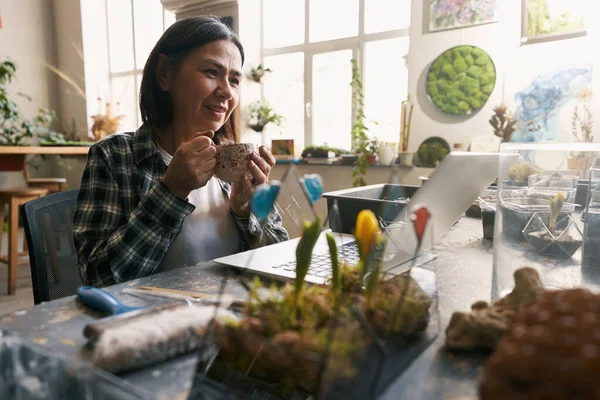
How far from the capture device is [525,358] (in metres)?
0.28

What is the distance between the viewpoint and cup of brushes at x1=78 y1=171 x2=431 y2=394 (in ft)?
1.15

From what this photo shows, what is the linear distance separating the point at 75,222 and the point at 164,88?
0.47 metres

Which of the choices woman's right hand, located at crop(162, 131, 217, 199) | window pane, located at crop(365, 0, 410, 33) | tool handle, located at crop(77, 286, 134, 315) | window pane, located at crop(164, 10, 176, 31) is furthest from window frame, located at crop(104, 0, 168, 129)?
tool handle, located at crop(77, 286, 134, 315)

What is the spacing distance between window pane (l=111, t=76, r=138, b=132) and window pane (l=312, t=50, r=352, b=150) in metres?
2.65

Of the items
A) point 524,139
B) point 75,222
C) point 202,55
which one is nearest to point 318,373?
point 75,222

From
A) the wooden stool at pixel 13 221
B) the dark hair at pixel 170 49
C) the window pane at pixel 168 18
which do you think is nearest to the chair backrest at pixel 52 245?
the dark hair at pixel 170 49

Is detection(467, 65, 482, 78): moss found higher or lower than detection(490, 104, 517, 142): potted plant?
higher

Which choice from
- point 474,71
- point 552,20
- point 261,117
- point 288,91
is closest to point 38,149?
point 261,117

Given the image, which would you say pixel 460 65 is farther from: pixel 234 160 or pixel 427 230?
pixel 427 230

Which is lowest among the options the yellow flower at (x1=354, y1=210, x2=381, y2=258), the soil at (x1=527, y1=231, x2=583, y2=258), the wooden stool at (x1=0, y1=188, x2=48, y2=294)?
the wooden stool at (x1=0, y1=188, x2=48, y2=294)

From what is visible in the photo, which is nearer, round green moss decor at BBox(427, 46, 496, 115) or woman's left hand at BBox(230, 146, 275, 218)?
woman's left hand at BBox(230, 146, 275, 218)

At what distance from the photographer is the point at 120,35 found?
559 centimetres

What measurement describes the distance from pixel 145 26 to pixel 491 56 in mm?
4158

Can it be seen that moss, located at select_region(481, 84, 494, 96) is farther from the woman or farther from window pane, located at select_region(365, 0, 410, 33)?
the woman
